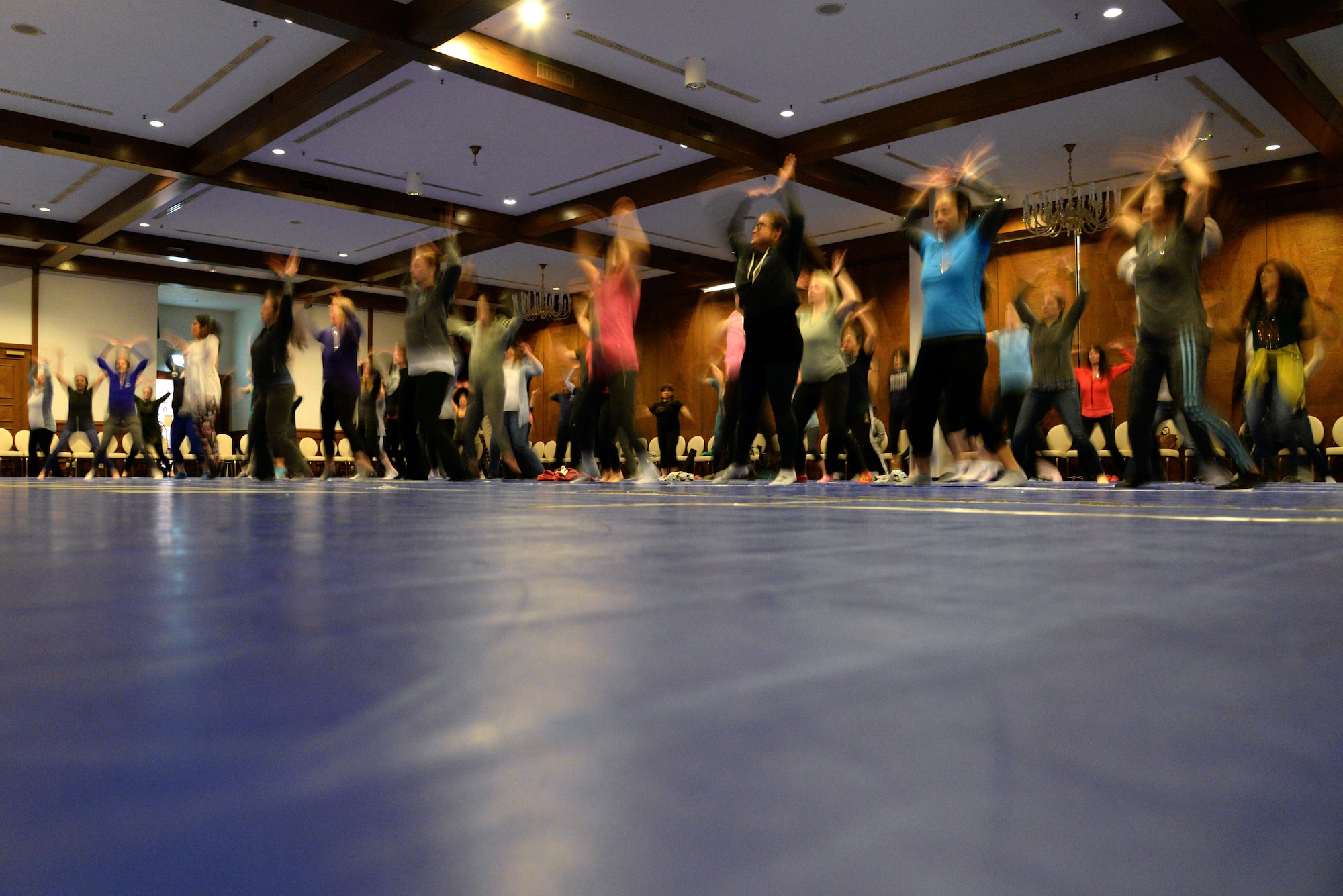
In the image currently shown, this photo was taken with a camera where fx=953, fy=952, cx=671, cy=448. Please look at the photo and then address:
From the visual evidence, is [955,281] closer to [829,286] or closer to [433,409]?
[829,286]

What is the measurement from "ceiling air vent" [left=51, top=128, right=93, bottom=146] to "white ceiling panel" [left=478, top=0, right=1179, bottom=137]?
4.59 meters

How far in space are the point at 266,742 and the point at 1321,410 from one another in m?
11.0

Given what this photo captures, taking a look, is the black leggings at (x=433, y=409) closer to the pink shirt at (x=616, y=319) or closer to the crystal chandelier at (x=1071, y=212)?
the pink shirt at (x=616, y=319)

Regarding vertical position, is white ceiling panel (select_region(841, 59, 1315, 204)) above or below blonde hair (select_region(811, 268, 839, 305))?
above

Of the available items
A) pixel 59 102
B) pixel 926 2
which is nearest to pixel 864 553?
pixel 926 2

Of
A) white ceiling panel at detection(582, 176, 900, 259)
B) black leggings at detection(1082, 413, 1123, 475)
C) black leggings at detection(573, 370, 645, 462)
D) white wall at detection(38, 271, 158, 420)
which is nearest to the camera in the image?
black leggings at detection(573, 370, 645, 462)

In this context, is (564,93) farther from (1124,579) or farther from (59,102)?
(1124,579)

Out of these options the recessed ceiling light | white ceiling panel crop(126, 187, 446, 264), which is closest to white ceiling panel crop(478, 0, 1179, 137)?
the recessed ceiling light

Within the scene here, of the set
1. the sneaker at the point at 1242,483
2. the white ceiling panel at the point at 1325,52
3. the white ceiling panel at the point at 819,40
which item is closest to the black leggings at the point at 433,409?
the white ceiling panel at the point at 819,40

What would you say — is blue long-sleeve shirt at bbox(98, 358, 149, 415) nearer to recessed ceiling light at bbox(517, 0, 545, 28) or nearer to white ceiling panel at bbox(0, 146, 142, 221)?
white ceiling panel at bbox(0, 146, 142, 221)

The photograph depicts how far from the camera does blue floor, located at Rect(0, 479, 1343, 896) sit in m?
0.18

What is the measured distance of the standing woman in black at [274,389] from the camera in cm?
576

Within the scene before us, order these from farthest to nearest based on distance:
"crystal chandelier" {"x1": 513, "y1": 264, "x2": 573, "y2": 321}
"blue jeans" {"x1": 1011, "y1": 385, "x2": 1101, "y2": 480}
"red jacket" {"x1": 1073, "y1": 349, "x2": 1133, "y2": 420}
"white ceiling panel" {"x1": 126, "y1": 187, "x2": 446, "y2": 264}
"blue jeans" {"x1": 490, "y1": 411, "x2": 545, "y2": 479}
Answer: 1. "crystal chandelier" {"x1": 513, "y1": 264, "x2": 573, "y2": 321}
2. "white ceiling panel" {"x1": 126, "y1": 187, "x2": 446, "y2": 264}
3. "red jacket" {"x1": 1073, "y1": 349, "x2": 1133, "y2": 420}
4. "blue jeans" {"x1": 490, "y1": 411, "x2": 545, "y2": 479}
5. "blue jeans" {"x1": 1011, "y1": 385, "x2": 1101, "y2": 480}

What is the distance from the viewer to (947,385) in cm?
410
